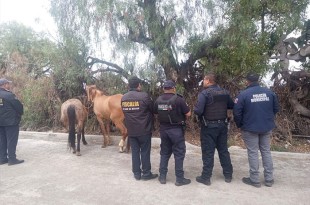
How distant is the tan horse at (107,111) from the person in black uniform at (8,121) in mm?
1926

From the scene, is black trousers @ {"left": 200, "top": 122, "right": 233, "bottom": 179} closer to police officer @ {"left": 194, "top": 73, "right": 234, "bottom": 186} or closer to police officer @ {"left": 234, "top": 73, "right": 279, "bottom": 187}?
police officer @ {"left": 194, "top": 73, "right": 234, "bottom": 186}

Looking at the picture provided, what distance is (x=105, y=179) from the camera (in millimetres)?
4879

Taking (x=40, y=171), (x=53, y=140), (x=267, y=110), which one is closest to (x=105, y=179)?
(x=40, y=171)

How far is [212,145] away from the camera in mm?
4578

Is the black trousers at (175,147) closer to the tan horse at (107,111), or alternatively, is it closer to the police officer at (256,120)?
the police officer at (256,120)

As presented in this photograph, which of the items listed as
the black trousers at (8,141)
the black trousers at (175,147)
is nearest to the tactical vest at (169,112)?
the black trousers at (175,147)

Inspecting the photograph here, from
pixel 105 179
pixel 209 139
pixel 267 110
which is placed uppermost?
pixel 267 110

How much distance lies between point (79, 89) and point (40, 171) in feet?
13.2

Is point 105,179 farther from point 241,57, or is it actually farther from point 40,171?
point 241,57

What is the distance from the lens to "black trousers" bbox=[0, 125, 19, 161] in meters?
5.79

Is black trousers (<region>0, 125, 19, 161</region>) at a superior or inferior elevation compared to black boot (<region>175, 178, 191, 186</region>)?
superior

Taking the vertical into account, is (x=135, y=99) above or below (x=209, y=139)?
above

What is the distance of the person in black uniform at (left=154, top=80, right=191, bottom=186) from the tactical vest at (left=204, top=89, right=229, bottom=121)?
1.18 feet

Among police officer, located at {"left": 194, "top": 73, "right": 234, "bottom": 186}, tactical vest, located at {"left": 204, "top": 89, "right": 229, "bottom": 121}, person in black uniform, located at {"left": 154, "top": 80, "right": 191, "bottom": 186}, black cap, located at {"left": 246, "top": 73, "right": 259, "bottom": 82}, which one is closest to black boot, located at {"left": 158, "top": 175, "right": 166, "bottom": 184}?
person in black uniform, located at {"left": 154, "top": 80, "right": 191, "bottom": 186}
